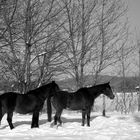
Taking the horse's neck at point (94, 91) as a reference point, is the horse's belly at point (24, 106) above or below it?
below

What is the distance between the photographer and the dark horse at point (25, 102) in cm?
935

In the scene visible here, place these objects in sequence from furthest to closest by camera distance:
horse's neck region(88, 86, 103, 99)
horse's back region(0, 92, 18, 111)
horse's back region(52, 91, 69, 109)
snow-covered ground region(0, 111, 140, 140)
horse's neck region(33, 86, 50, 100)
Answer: horse's neck region(88, 86, 103, 99) < horse's back region(52, 91, 69, 109) < horse's neck region(33, 86, 50, 100) < horse's back region(0, 92, 18, 111) < snow-covered ground region(0, 111, 140, 140)

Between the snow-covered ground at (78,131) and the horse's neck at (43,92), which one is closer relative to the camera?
the snow-covered ground at (78,131)

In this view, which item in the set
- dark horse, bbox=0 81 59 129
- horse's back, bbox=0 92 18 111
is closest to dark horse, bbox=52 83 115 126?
dark horse, bbox=0 81 59 129

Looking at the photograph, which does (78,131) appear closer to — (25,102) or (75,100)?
(75,100)

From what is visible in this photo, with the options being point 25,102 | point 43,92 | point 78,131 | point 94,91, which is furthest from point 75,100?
point 78,131

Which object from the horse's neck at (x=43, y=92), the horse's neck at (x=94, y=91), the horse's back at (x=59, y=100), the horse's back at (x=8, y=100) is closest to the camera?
the horse's back at (x=8, y=100)

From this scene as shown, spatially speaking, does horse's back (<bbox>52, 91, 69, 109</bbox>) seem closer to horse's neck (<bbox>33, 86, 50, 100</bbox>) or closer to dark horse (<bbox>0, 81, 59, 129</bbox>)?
dark horse (<bbox>0, 81, 59, 129</bbox>)

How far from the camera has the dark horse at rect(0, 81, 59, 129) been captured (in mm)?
9352

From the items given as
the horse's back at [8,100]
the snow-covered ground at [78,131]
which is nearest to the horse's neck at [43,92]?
the horse's back at [8,100]

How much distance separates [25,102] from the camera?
9.59 metres

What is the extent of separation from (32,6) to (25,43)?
2212mm

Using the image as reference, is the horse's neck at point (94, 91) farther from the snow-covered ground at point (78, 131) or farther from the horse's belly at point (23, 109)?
the horse's belly at point (23, 109)

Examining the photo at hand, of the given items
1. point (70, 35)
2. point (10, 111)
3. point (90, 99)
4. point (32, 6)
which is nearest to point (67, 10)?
point (70, 35)
